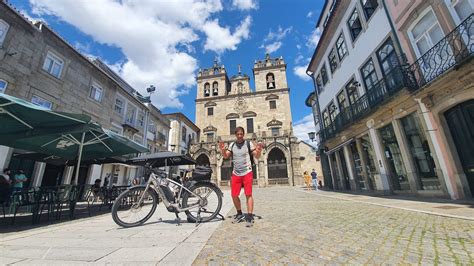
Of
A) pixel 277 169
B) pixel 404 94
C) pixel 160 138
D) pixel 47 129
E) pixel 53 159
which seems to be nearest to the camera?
pixel 47 129

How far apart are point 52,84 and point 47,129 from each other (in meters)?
9.40

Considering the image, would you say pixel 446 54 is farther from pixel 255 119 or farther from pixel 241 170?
pixel 255 119

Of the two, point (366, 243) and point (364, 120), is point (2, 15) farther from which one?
point (364, 120)

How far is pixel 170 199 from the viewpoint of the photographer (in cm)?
411

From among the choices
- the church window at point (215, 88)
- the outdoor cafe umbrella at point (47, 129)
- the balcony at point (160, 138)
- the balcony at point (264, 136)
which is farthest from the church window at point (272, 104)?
the outdoor cafe umbrella at point (47, 129)

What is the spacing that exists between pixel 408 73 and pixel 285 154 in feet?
72.8

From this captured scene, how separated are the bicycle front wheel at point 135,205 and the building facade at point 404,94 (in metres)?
8.69

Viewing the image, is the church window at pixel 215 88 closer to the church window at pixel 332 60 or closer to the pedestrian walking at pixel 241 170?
the church window at pixel 332 60

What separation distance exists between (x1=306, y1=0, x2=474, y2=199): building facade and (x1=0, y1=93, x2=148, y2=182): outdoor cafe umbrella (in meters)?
10.1

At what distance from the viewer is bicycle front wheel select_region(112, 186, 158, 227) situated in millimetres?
3957

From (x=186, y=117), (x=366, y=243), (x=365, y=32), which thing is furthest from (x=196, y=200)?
(x=186, y=117)

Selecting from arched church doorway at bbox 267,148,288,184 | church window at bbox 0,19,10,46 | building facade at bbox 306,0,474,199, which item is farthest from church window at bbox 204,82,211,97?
church window at bbox 0,19,10,46

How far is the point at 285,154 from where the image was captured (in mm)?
29047

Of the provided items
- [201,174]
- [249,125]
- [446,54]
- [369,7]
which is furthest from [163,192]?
[249,125]
